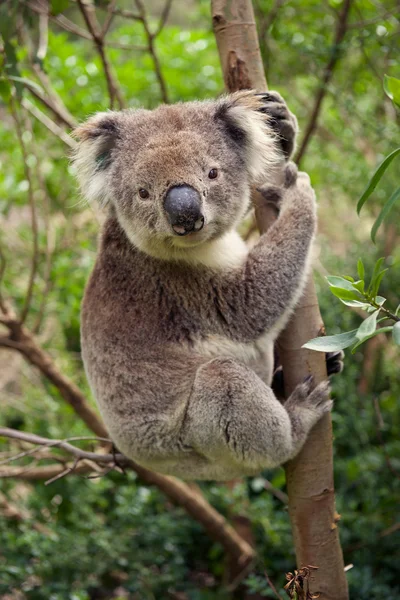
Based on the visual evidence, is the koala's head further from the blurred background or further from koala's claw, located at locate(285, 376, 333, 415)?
koala's claw, located at locate(285, 376, 333, 415)

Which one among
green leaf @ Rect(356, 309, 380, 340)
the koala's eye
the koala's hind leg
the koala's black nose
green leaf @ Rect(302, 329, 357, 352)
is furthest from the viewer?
the koala's hind leg

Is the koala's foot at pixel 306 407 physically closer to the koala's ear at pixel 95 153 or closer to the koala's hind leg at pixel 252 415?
the koala's hind leg at pixel 252 415

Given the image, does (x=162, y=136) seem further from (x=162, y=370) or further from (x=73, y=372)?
(x=73, y=372)

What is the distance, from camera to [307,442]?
2.59 meters

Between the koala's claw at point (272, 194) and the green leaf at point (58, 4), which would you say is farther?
the green leaf at point (58, 4)

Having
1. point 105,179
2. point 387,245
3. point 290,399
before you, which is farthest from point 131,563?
point 387,245

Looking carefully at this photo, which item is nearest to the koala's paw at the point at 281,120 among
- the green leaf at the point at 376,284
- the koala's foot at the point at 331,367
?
the koala's foot at the point at 331,367

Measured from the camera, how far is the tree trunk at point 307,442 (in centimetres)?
246

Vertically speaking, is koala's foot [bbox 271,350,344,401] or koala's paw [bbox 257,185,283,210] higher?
koala's paw [bbox 257,185,283,210]

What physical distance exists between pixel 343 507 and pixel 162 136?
3.01 metres

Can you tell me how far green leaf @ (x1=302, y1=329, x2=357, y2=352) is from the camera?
150 centimetres

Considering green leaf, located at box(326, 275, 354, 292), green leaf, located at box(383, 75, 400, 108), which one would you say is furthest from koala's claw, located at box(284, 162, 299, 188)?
green leaf, located at box(326, 275, 354, 292)

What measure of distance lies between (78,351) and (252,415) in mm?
3317

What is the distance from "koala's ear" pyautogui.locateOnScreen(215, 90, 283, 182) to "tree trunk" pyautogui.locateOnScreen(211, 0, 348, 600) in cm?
13
